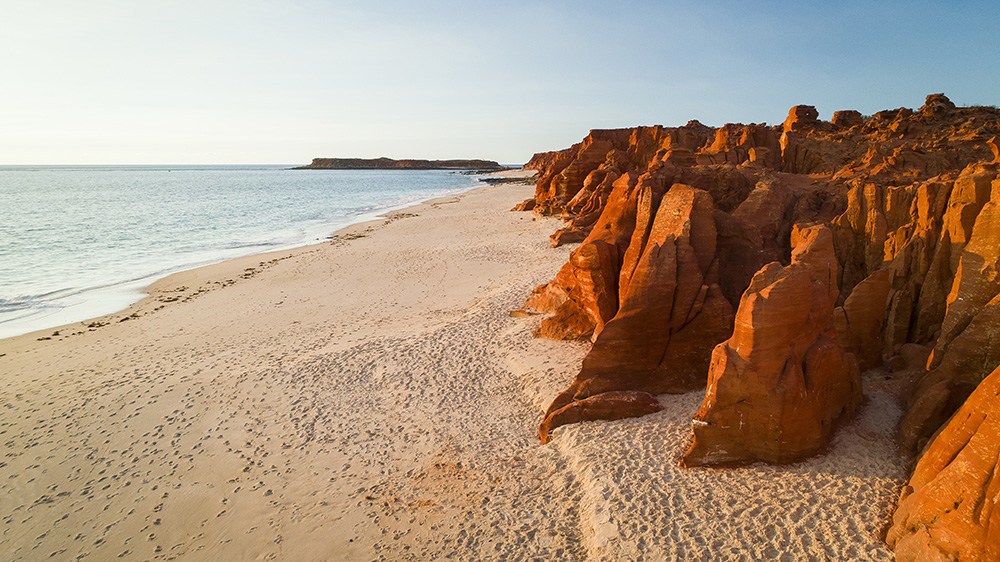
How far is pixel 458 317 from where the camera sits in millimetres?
16000

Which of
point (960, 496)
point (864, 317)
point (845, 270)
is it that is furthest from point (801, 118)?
point (960, 496)

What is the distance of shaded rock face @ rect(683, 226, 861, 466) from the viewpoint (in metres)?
7.04

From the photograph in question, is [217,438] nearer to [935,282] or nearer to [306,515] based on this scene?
[306,515]

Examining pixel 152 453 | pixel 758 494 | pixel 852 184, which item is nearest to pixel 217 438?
pixel 152 453

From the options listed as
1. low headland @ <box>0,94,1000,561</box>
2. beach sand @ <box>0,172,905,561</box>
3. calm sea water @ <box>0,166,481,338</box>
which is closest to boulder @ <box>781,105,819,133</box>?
low headland @ <box>0,94,1000,561</box>

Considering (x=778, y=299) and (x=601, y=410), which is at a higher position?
(x=778, y=299)

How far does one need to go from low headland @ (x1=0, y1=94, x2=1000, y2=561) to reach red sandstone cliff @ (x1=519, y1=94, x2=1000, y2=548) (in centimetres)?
4

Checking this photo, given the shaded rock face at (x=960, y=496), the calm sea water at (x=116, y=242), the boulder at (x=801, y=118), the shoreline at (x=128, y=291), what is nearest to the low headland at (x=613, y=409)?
the shaded rock face at (x=960, y=496)

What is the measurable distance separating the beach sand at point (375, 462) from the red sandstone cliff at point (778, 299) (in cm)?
61

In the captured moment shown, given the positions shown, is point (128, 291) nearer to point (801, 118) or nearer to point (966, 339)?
point (966, 339)

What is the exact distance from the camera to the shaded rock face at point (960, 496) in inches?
186

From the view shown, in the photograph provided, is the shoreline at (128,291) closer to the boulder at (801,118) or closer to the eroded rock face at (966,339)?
the eroded rock face at (966,339)

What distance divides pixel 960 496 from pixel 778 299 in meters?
Result: 2.83

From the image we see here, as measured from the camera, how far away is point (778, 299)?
703 cm
